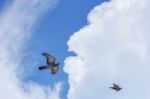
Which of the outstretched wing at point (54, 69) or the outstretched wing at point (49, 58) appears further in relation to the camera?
the outstretched wing at point (54, 69)

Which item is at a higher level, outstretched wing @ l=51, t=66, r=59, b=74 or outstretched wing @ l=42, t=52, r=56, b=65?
outstretched wing @ l=42, t=52, r=56, b=65

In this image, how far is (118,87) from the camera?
428ft

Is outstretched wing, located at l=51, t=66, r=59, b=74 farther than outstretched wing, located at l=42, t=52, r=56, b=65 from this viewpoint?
Yes

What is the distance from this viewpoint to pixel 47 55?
335ft

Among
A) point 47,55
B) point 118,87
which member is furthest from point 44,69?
point 118,87

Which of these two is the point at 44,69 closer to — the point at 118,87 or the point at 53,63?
the point at 53,63

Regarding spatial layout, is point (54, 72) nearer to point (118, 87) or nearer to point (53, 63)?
point (53, 63)

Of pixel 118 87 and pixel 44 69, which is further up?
pixel 118 87

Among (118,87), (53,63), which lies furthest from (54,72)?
(118,87)

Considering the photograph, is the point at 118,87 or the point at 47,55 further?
the point at 118,87

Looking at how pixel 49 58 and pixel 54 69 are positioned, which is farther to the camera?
pixel 54 69

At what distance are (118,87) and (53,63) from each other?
31.8 meters

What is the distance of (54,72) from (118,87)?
30.0m

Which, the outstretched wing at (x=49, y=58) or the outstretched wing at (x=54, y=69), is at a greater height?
the outstretched wing at (x=49, y=58)
